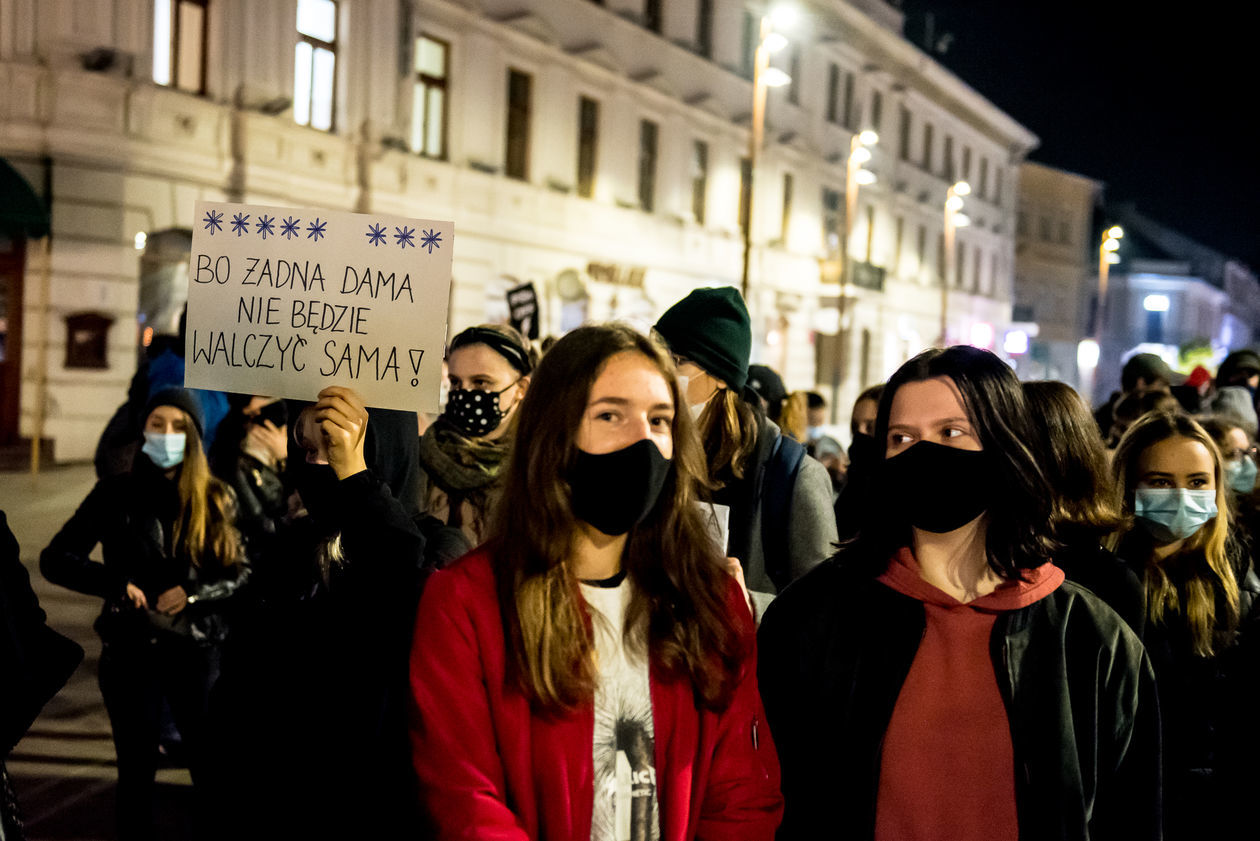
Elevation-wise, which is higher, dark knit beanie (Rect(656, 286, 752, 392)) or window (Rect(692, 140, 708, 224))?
window (Rect(692, 140, 708, 224))

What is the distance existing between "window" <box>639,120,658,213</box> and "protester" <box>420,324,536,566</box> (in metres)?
21.6

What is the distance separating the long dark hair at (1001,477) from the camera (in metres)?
2.33

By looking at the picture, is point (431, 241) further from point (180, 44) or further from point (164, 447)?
point (180, 44)

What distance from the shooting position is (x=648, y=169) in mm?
25109

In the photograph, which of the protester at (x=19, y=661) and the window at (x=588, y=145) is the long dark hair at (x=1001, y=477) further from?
the window at (x=588, y=145)

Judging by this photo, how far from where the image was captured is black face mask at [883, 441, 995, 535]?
2314mm

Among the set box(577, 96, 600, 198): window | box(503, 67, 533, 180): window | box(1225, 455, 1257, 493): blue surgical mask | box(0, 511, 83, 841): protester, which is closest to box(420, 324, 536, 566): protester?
box(0, 511, 83, 841): protester

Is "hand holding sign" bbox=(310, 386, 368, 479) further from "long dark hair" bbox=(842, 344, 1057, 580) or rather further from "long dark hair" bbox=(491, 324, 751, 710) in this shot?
"long dark hair" bbox=(842, 344, 1057, 580)

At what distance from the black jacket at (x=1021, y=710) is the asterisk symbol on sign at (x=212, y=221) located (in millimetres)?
1521

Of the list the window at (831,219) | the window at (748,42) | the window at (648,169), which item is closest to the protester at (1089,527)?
the window at (648,169)

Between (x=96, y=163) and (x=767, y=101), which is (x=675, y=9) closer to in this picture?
(x=767, y=101)

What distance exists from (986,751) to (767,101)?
92.5ft

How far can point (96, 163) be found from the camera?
1465 cm

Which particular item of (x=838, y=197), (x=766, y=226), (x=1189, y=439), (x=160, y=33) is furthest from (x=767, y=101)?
(x=1189, y=439)
